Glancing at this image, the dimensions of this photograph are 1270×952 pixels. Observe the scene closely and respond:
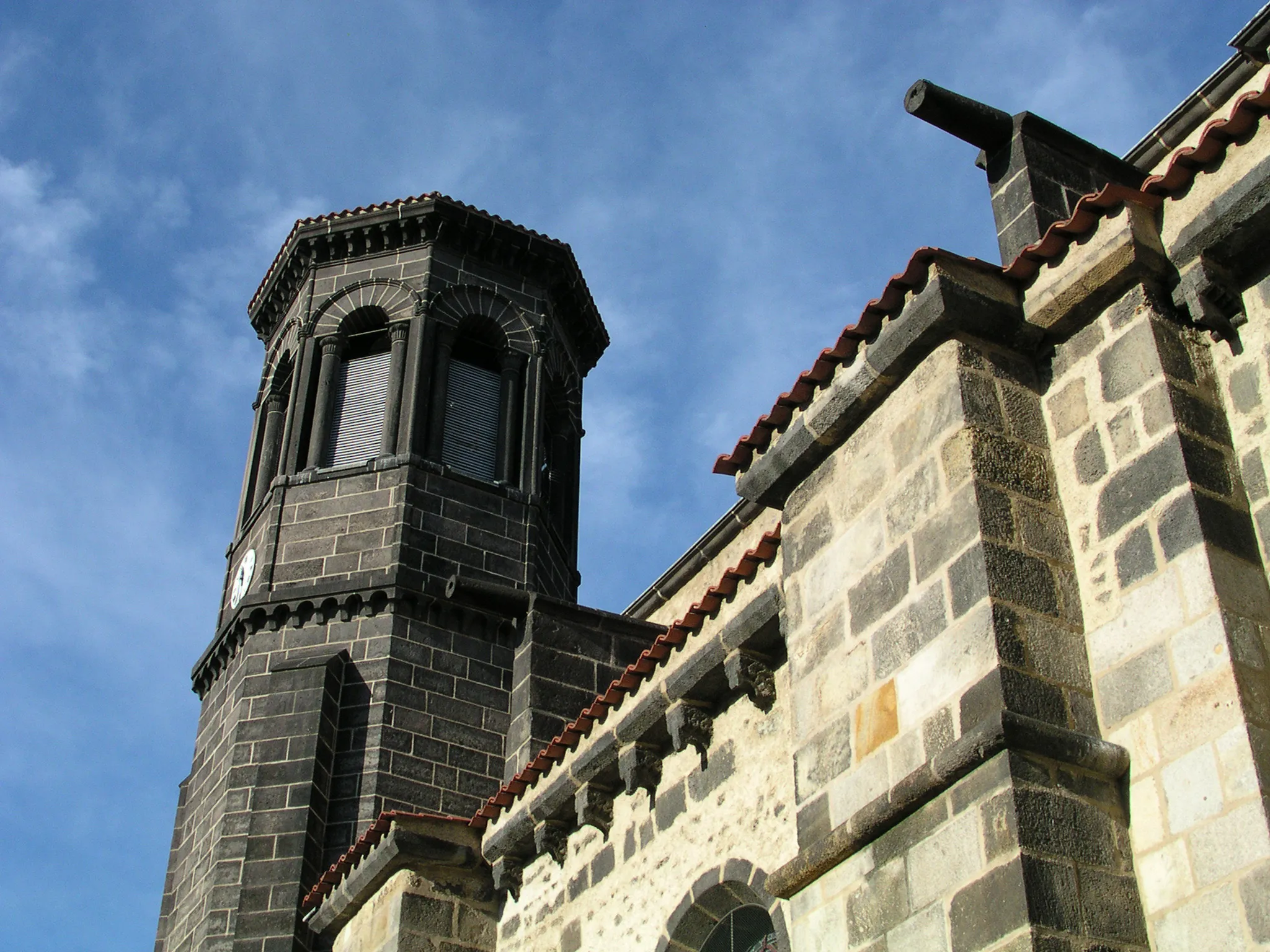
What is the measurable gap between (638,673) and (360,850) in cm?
263

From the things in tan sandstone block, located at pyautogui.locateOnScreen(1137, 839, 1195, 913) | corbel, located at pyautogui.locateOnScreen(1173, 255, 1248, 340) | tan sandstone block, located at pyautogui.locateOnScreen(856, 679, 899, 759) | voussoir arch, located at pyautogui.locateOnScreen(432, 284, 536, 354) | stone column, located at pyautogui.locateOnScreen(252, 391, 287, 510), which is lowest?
tan sandstone block, located at pyautogui.locateOnScreen(1137, 839, 1195, 913)

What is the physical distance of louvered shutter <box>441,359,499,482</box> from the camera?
1599 centimetres

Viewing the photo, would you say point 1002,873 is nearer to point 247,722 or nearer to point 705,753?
point 705,753

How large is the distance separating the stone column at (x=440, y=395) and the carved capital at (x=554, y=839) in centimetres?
700

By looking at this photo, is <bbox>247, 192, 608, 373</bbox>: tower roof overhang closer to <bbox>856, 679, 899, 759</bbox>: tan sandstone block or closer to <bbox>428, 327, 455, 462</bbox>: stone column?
<bbox>428, 327, 455, 462</bbox>: stone column

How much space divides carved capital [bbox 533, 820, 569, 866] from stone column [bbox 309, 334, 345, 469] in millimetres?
7484

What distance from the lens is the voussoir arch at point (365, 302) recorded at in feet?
55.0

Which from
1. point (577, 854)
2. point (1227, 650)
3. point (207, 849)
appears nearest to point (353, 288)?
point (207, 849)

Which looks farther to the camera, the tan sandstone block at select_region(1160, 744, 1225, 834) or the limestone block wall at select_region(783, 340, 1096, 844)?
the limestone block wall at select_region(783, 340, 1096, 844)

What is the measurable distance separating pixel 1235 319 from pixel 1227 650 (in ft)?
4.78

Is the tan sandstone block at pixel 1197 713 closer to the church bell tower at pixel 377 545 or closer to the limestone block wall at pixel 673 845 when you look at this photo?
the limestone block wall at pixel 673 845

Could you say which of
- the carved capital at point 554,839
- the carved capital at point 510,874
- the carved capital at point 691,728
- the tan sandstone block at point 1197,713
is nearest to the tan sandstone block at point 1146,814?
the tan sandstone block at point 1197,713

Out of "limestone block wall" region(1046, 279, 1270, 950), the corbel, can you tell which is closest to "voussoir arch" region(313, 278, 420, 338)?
"limestone block wall" region(1046, 279, 1270, 950)

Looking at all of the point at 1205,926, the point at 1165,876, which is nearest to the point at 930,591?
the point at 1165,876
